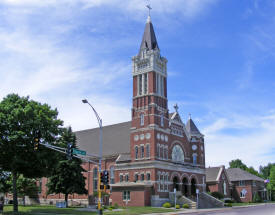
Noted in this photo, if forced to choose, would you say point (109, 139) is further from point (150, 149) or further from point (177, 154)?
point (150, 149)

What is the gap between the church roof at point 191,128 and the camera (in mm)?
65206

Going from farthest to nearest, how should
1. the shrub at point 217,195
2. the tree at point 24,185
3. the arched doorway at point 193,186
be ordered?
the shrub at point 217,195 < the arched doorway at point 193,186 < the tree at point 24,185

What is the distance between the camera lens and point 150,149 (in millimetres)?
52656

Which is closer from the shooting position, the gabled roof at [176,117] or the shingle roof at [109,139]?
the gabled roof at [176,117]

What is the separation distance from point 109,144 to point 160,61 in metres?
18.7

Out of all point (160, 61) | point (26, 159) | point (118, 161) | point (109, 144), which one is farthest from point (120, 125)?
point (26, 159)

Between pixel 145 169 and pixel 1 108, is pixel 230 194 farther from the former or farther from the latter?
pixel 1 108

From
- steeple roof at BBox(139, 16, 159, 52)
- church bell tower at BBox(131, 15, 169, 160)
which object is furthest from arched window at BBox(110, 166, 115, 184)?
steeple roof at BBox(139, 16, 159, 52)

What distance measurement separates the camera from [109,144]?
63.4 m

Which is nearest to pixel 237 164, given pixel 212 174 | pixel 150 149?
pixel 212 174

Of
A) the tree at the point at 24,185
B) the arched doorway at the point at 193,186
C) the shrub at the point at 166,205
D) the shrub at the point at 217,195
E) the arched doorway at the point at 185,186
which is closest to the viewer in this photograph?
the shrub at the point at 166,205

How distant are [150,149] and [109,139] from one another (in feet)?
47.6

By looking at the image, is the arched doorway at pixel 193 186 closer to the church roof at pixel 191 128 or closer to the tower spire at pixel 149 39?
the church roof at pixel 191 128

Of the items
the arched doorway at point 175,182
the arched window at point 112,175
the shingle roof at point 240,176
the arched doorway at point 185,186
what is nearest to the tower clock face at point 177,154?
the arched doorway at point 175,182
